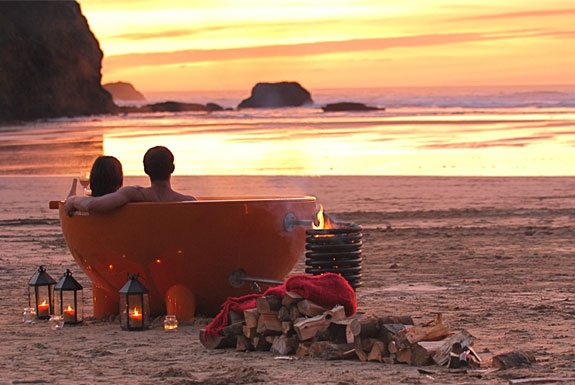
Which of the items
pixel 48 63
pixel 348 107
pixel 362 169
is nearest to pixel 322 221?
pixel 362 169

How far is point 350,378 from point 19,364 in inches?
76.4

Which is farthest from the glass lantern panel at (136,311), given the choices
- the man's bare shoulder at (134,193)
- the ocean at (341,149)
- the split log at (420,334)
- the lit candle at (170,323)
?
the ocean at (341,149)

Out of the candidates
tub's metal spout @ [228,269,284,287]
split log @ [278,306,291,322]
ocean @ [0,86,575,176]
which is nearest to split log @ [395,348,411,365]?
split log @ [278,306,291,322]

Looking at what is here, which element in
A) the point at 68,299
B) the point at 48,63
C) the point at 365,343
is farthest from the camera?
the point at 48,63

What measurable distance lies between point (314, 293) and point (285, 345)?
0.37m

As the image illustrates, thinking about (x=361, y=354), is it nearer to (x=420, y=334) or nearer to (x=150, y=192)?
(x=420, y=334)

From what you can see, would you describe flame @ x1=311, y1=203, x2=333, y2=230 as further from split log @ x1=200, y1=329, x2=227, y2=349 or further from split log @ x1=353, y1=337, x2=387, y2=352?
split log @ x1=353, y1=337, x2=387, y2=352

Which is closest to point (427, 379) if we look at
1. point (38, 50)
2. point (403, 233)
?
point (403, 233)

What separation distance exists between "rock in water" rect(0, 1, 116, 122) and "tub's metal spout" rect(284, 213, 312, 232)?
79827 millimetres

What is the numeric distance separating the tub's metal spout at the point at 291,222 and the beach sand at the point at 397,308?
2.64 feet

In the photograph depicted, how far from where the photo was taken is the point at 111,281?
7.42 meters

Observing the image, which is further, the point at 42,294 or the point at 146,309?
the point at 42,294

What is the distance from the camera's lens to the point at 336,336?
19.9 ft

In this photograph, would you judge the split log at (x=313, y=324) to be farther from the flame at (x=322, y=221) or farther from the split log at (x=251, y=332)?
the flame at (x=322, y=221)
